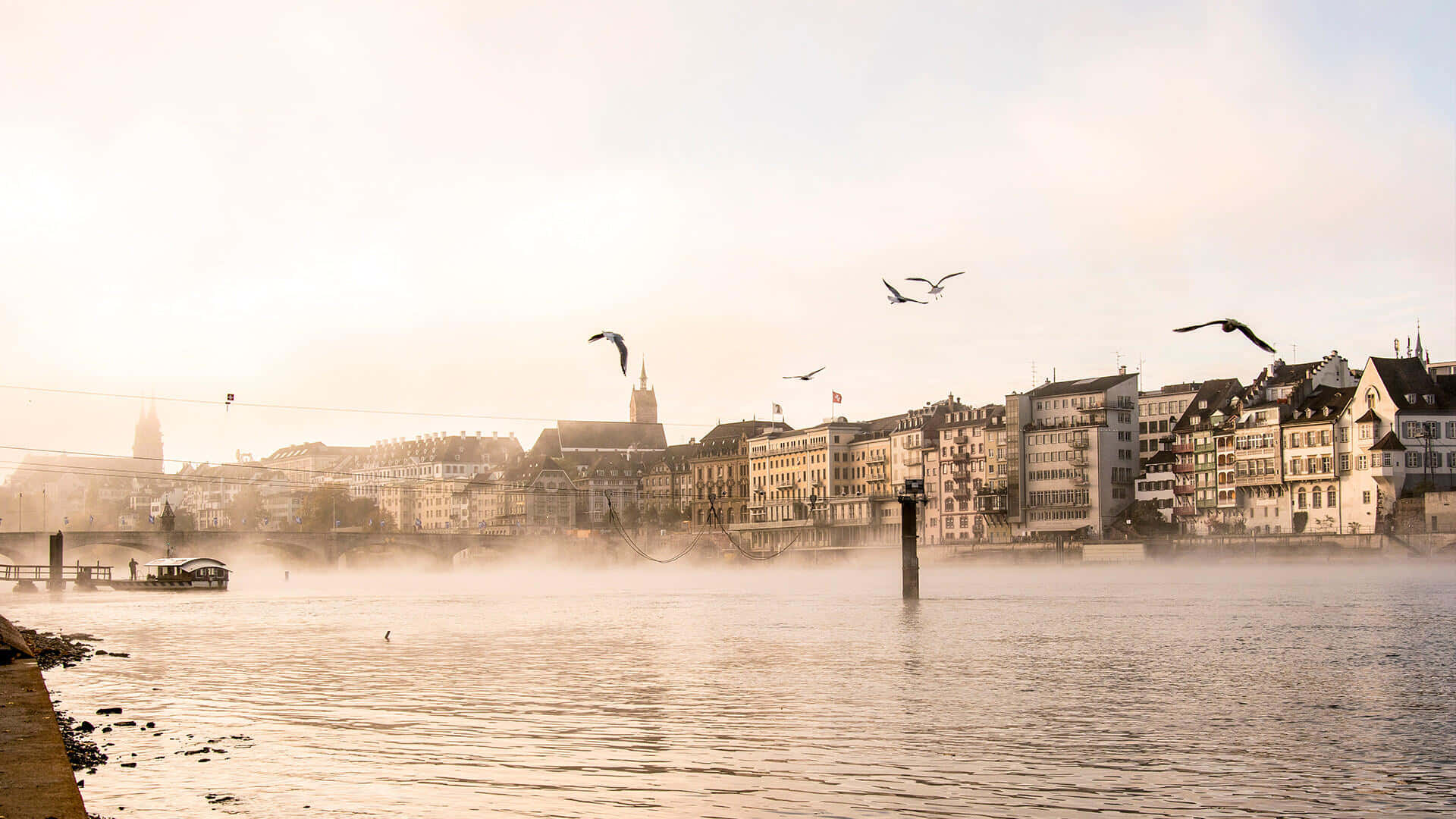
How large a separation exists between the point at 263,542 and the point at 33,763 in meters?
147

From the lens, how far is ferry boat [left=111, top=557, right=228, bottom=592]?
413ft

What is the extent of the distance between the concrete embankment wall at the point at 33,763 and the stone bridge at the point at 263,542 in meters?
128

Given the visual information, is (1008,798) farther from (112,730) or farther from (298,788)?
(112,730)

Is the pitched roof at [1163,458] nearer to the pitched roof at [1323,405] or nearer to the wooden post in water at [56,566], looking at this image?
the pitched roof at [1323,405]

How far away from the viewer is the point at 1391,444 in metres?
130

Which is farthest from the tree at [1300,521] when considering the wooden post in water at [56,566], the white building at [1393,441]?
the wooden post in water at [56,566]

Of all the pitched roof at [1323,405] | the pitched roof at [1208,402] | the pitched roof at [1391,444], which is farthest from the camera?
the pitched roof at [1208,402]

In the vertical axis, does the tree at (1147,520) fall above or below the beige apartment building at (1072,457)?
below

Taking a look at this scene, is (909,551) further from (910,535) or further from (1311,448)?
(1311,448)

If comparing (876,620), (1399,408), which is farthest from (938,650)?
(1399,408)

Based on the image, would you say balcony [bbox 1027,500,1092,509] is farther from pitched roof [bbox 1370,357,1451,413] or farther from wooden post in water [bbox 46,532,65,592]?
wooden post in water [bbox 46,532,65,592]

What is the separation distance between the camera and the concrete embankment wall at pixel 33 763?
15.3m

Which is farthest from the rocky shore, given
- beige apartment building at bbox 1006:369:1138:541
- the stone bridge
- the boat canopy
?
beige apartment building at bbox 1006:369:1138:541

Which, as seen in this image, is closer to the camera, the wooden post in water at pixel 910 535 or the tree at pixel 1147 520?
the wooden post in water at pixel 910 535
